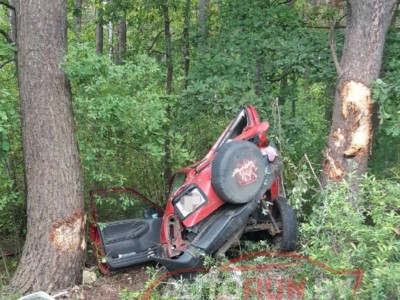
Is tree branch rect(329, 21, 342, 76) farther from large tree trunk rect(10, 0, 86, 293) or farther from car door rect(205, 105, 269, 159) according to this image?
large tree trunk rect(10, 0, 86, 293)

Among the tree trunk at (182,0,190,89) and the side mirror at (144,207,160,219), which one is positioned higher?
the tree trunk at (182,0,190,89)

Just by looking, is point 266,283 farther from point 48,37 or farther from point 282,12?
point 282,12

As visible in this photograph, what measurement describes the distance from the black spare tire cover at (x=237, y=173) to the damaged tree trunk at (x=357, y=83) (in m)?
1.17

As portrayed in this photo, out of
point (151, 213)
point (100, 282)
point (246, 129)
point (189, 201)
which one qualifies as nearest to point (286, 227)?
point (189, 201)

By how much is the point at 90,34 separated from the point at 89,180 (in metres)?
6.62

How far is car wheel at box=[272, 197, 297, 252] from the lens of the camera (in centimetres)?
537

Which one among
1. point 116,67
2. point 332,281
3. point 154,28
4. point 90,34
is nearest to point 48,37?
point 116,67

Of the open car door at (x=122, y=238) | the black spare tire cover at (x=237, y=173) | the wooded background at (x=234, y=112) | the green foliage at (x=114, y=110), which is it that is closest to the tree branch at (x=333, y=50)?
the wooded background at (x=234, y=112)

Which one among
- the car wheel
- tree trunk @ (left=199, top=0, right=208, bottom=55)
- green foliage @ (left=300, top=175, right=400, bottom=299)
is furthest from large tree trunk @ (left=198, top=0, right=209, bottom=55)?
green foliage @ (left=300, top=175, right=400, bottom=299)

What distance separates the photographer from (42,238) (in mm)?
5293

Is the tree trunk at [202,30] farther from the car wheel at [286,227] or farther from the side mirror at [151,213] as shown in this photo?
the car wheel at [286,227]

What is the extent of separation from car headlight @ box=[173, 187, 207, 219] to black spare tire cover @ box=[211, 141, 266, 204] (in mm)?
260

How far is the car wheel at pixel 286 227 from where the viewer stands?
17.6ft

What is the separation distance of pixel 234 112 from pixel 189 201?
5.63 ft
